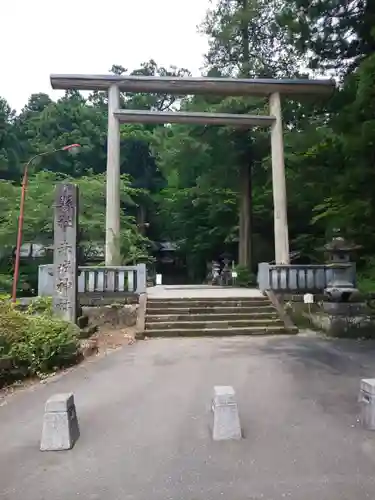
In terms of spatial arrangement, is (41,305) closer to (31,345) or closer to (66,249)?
(66,249)

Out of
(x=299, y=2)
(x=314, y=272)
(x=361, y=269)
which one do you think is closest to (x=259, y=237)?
(x=361, y=269)

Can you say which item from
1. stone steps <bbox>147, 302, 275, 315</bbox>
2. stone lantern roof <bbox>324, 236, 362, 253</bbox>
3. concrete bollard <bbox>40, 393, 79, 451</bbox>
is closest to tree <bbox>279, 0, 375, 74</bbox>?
stone lantern roof <bbox>324, 236, 362, 253</bbox>

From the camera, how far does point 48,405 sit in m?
4.41

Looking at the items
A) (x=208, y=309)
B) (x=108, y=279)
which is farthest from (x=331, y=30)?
(x=108, y=279)

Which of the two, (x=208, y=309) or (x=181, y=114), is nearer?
(x=208, y=309)

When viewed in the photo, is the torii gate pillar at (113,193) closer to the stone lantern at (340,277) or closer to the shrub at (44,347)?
the shrub at (44,347)

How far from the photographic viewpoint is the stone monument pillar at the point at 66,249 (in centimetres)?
1001

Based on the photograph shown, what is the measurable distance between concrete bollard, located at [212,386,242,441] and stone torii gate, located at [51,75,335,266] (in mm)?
9548

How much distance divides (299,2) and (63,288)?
7.60 metres

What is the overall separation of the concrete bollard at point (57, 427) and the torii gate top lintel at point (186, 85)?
1146 centimetres

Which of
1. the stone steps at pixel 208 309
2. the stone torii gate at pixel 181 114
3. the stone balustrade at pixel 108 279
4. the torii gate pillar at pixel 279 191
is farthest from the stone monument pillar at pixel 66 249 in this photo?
the torii gate pillar at pixel 279 191

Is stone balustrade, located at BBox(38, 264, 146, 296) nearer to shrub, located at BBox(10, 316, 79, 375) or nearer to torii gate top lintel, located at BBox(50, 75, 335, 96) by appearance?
shrub, located at BBox(10, 316, 79, 375)

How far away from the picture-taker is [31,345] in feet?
24.3

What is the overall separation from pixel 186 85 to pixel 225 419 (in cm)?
1183
